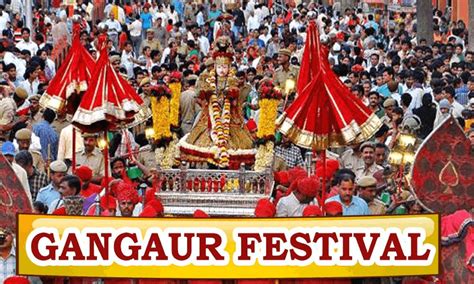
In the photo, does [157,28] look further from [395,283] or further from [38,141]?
[395,283]

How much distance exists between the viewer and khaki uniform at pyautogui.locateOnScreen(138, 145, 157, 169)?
1836 cm

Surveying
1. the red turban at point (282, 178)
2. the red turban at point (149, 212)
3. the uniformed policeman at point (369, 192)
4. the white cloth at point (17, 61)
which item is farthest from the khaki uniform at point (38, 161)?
the white cloth at point (17, 61)

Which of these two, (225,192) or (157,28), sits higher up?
(157,28)

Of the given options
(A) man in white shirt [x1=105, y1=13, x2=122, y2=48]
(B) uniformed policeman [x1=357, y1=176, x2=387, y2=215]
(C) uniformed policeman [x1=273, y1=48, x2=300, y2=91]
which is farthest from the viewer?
(A) man in white shirt [x1=105, y1=13, x2=122, y2=48]

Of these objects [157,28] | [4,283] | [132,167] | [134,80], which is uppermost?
[157,28]

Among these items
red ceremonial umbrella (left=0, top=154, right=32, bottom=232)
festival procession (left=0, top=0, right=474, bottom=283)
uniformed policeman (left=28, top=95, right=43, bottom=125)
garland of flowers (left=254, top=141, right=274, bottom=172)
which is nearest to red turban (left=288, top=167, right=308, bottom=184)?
festival procession (left=0, top=0, right=474, bottom=283)

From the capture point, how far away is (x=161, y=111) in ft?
57.2

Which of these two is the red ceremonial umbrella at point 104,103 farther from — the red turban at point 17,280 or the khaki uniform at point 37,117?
the khaki uniform at point 37,117

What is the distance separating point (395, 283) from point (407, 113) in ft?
22.3

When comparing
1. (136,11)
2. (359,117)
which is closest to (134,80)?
(359,117)

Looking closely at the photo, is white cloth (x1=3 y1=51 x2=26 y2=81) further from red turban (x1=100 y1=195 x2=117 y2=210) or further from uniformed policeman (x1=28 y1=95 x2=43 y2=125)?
red turban (x1=100 y1=195 x2=117 y2=210)

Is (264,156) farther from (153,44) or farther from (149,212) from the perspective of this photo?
(153,44)

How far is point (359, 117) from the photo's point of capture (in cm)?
1420

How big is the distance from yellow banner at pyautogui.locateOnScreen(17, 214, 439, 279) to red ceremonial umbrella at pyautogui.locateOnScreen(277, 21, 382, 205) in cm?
125
